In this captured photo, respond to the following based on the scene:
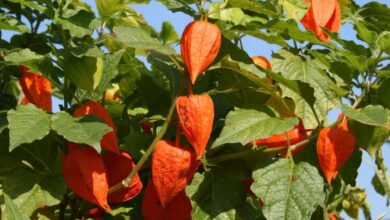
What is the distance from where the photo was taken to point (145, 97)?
5.47 ft

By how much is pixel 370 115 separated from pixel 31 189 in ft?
2.32

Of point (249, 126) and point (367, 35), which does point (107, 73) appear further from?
point (367, 35)

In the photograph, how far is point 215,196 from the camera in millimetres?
1455

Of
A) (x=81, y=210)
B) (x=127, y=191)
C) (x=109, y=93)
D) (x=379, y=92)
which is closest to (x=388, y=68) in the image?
(x=379, y=92)

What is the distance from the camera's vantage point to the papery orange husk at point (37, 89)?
1626 mm

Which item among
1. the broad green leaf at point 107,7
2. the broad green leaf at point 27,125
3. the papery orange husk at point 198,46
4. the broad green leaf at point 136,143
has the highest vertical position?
the papery orange husk at point 198,46

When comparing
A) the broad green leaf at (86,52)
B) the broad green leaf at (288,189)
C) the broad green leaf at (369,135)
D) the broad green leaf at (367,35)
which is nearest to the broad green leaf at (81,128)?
the broad green leaf at (86,52)

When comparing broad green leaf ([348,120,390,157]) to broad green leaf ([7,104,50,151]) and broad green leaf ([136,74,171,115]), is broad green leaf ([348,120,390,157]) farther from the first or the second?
broad green leaf ([7,104,50,151])

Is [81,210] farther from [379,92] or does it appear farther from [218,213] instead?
[379,92]

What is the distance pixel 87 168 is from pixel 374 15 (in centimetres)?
105

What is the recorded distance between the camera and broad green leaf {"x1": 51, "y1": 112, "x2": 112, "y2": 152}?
1.25m

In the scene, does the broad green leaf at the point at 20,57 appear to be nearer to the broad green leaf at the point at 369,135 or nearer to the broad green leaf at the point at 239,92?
the broad green leaf at the point at 239,92

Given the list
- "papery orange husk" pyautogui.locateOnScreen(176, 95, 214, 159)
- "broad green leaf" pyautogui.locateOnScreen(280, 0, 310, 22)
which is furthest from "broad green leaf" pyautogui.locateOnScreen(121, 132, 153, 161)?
"broad green leaf" pyautogui.locateOnScreen(280, 0, 310, 22)

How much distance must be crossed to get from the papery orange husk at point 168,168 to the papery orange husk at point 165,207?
70mm
